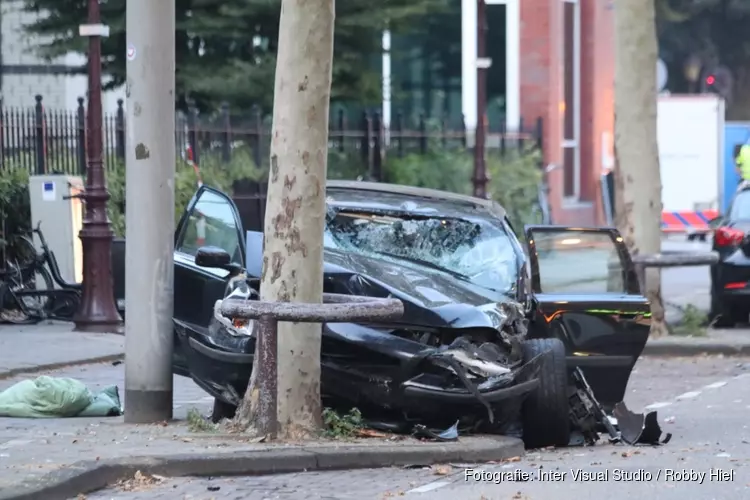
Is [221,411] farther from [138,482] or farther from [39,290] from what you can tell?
[39,290]

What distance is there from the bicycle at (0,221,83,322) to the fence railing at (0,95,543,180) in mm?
1390

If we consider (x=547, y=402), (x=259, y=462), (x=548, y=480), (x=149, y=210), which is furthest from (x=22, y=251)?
(x=548, y=480)

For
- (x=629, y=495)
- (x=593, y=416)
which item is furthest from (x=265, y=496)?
(x=593, y=416)

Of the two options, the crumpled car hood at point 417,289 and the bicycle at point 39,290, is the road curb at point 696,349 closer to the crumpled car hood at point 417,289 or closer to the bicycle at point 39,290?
the bicycle at point 39,290

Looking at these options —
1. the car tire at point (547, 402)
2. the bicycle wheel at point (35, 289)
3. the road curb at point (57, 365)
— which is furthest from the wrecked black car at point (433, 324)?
the bicycle wheel at point (35, 289)

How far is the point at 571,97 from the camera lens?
3369cm

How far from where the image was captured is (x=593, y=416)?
33.1 ft

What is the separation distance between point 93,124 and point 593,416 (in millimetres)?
7587

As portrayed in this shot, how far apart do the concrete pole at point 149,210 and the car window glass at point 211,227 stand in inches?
27.8

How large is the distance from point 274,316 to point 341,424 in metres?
0.97

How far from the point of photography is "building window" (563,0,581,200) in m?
33.4

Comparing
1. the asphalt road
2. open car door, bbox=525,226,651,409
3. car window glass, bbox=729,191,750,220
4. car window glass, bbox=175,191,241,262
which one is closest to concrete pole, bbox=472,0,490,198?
car window glass, bbox=729,191,750,220

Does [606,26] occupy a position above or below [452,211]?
above

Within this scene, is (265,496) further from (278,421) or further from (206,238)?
(206,238)
